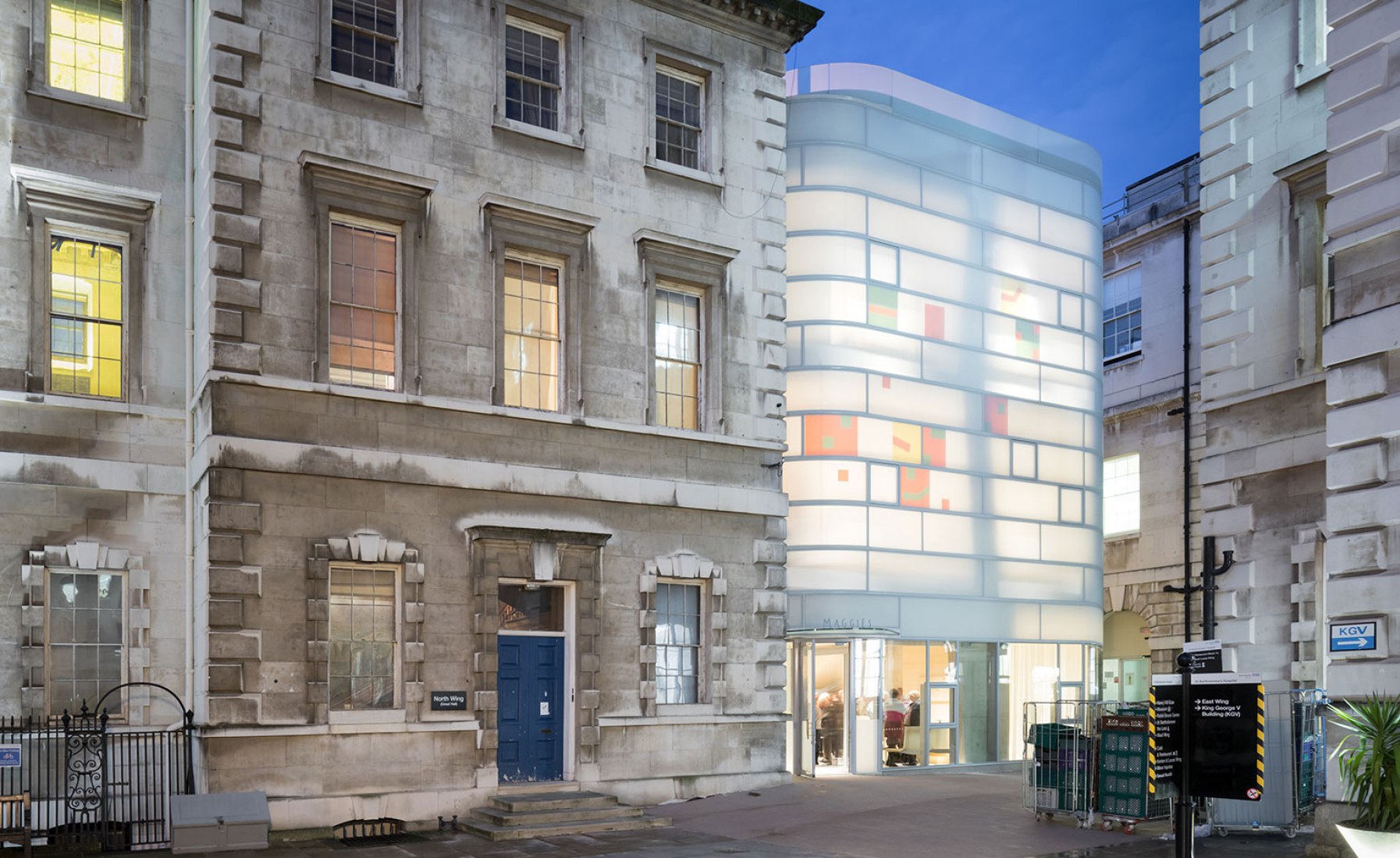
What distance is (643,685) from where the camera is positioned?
64.6ft

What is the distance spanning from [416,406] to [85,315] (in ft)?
15.2

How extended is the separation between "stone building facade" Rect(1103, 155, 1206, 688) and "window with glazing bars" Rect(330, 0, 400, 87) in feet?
71.0

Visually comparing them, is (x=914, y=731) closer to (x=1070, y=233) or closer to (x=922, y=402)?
(x=922, y=402)

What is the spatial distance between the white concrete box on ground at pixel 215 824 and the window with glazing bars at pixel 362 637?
2.08 m

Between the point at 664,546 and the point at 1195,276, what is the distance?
754 inches

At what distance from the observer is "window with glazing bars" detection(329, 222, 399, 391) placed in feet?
58.8

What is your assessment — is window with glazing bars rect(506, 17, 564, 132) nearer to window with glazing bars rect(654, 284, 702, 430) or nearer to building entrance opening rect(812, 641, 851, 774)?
window with glazing bars rect(654, 284, 702, 430)

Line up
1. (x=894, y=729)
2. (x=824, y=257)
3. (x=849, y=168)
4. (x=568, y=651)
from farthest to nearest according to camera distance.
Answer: (x=849, y=168) < (x=824, y=257) < (x=894, y=729) < (x=568, y=651)

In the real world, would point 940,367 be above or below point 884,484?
above

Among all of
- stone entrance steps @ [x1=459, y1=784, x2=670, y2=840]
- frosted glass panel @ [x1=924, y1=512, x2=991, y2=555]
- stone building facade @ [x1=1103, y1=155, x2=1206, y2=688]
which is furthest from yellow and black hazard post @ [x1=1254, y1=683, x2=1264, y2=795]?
stone building facade @ [x1=1103, y1=155, x2=1206, y2=688]

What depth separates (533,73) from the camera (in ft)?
65.6

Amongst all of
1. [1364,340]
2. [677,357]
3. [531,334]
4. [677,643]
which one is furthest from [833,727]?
[1364,340]

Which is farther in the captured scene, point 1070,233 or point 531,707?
point 1070,233

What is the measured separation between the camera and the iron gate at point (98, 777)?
15562 millimetres
